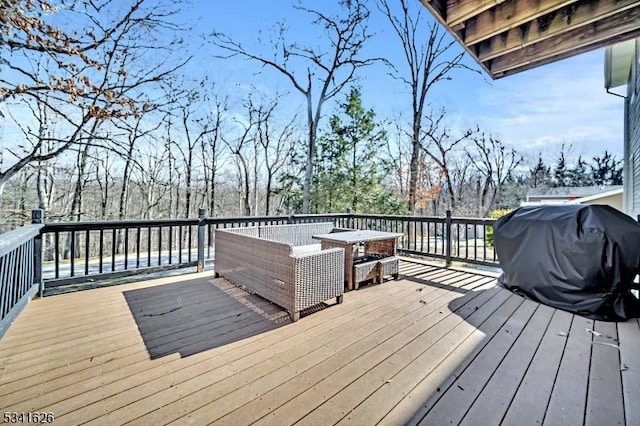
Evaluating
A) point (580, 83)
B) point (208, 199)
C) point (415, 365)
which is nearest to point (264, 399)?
point (415, 365)

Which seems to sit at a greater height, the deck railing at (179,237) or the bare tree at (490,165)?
the bare tree at (490,165)

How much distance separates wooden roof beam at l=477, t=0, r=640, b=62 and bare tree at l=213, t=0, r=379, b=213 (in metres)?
8.37

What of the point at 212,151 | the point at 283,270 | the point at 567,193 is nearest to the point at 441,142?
the point at 567,193

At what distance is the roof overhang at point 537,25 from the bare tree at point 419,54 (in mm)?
9090

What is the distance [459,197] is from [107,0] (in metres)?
18.6

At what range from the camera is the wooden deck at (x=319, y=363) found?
163 cm

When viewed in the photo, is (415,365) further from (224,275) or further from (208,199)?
(208,199)

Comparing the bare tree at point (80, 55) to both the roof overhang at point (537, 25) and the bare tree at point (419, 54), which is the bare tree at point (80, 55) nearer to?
the roof overhang at point (537, 25)

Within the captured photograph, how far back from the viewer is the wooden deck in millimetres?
1626

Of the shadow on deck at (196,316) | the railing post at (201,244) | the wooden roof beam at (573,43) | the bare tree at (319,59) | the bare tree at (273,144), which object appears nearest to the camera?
the wooden roof beam at (573,43)

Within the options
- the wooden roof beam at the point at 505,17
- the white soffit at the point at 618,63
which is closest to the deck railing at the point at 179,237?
the wooden roof beam at the point at 505,17

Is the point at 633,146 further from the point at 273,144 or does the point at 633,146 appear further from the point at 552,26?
the point at 273,144

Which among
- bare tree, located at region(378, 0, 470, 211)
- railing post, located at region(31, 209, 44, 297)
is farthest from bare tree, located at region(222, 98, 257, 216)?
railing post, located at region(31, 209, 44, 297)

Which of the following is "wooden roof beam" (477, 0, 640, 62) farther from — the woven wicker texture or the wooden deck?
the woven wicker texture
